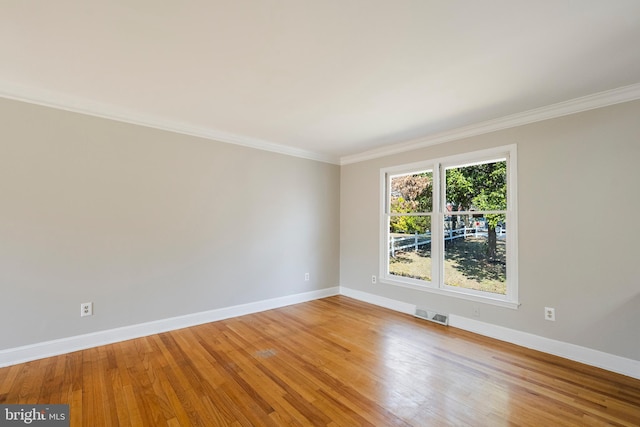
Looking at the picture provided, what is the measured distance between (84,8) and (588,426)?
4000 mm

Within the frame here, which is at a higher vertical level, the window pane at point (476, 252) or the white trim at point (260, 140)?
the white trim at point (260, 140)

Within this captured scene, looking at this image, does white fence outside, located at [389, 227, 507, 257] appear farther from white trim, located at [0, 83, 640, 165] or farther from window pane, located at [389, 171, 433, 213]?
white trim, located at [0, 83, 640, 165]

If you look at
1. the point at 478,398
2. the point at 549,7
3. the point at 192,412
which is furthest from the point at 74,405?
the point at 549,7

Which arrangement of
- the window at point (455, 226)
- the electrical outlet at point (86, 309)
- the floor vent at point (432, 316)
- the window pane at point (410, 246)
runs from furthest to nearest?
the window pane at point (410, 246) < the floor vent at point (432, 316) < the window at point (455, 226) < the electrical outlet at point (86, 309)

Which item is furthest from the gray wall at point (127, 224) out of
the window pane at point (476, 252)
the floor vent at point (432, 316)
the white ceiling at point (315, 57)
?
the window pane at point (476, 252)

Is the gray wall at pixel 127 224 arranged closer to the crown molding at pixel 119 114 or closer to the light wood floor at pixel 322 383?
the crown molding at pixel 119 114

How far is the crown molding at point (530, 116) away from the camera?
2441mm

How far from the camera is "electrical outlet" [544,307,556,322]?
9.02ft

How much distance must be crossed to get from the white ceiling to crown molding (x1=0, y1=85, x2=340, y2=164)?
0.01 metres

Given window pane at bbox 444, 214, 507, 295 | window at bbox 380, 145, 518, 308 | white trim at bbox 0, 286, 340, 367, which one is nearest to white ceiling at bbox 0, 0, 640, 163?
window at bbox 380, 145, 518, 308

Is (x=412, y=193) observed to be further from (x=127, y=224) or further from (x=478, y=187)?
(x=127, y=224)

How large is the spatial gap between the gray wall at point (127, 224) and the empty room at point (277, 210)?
0.07 ft

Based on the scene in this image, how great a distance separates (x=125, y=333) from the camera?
9.71 feet

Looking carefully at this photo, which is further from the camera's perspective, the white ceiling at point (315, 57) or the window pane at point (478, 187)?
the window pane at point (478, 187)
